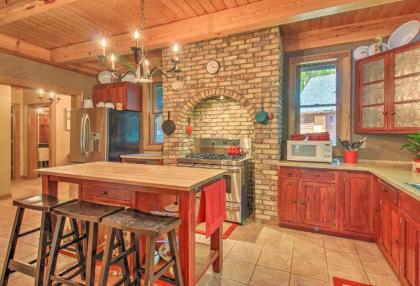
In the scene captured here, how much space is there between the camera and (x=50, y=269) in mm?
1798

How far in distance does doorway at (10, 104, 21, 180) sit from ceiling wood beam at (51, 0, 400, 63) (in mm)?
4454

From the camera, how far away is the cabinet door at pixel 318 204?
3055 millimetres

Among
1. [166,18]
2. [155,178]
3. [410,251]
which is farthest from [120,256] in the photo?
[166,18]

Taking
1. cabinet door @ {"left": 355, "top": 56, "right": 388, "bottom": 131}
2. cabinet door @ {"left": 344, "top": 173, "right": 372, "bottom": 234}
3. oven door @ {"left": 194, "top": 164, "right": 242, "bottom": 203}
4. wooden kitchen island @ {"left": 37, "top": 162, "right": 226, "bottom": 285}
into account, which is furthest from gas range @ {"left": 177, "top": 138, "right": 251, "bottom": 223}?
cabinet door @ {"left": 355, "top": 56, "right": 388, "bottom": 131}

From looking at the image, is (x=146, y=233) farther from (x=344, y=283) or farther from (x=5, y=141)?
(x=5, y=141)

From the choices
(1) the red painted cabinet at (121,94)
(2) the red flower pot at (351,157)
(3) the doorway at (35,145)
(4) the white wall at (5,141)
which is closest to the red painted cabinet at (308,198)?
(2) the red flower pot at (351,157)

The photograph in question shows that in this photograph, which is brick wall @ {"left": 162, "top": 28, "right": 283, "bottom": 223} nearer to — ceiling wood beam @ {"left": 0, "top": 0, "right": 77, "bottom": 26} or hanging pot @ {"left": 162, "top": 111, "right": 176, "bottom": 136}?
hanging pot @ {"left": 162, "top": 111, "right": 176, "bottom": 136}

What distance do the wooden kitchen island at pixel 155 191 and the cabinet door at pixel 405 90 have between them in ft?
7.95

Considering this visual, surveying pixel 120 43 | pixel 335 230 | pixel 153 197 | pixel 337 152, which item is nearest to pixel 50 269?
pixel 153 197

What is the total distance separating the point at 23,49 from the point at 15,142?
3391mm

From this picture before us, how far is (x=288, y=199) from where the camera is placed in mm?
3295

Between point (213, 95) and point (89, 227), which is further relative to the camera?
point (213, 95)

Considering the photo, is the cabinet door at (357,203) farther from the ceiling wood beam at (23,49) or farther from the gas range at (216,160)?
the ceiling wood beam at (23,49)

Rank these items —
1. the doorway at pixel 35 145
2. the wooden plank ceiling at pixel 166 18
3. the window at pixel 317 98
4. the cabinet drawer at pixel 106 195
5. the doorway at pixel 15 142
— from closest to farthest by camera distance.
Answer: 1. the cabinet drawer at pixel 106 195
2. the wooden plank ceiling at pixel 166 18
3. the window at pixel 317 98
4. the doorway at pixel 15 142
5. the doorway at pixel 35 145
